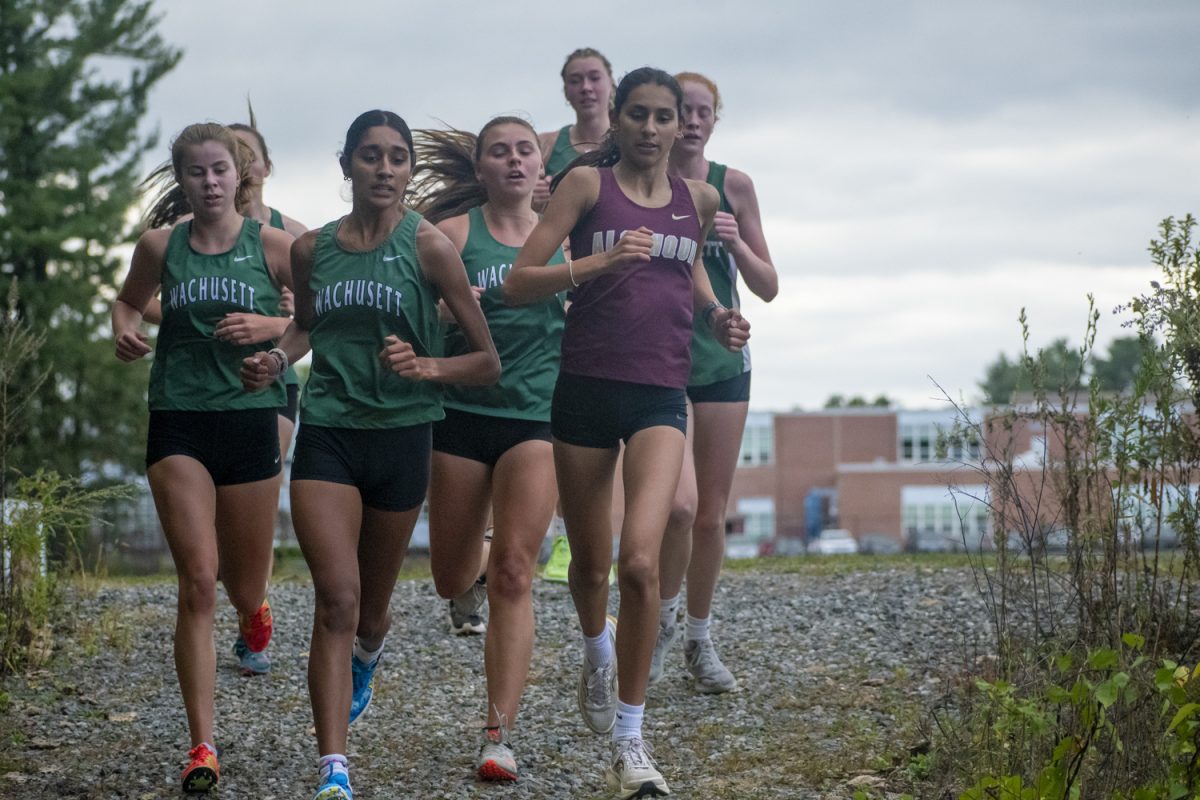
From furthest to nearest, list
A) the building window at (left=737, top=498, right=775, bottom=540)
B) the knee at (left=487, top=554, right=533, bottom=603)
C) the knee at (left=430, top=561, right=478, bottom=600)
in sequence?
the building window at (left=737, top=498, right=775, bottom=540) → the knee at (left=430, top=561, right=478, bottom=600) → the knee at (left=487, top=554, right=533, bottom=603)

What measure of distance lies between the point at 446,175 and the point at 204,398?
217 cm

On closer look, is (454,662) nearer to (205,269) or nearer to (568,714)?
(568,714)

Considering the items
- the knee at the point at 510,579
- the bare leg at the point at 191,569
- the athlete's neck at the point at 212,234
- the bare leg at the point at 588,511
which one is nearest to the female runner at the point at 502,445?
the knee at the point at 510,579

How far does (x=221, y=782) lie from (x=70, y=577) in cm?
423

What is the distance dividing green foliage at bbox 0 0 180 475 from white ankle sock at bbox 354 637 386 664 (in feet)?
88.5

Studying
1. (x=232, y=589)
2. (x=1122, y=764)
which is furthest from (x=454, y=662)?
(x=1122, y=764)

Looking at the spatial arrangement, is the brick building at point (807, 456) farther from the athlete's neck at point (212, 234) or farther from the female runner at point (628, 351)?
the female runner at point (628, 351)

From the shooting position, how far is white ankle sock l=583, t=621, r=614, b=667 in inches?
246

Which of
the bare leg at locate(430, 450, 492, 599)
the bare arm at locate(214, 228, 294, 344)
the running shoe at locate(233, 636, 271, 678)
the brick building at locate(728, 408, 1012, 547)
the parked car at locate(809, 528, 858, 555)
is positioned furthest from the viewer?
the brick building at locate(728, 408, 1012, 547)

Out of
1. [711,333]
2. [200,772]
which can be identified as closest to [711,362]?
[711,333]

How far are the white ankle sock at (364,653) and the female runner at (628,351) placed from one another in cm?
87

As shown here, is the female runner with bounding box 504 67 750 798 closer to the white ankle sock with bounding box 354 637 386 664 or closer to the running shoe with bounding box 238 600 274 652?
the white ankle sock with bounding box 354 637 386 664

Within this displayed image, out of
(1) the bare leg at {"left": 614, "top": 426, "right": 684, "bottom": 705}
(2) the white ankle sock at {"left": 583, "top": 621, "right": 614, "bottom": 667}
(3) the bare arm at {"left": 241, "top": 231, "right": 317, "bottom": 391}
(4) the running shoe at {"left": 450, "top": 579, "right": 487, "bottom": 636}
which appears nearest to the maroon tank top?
(1) the bare leg at {"left": 614, "top": 426, "right": 684, "bottom": 705}

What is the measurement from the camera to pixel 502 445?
252 inches
